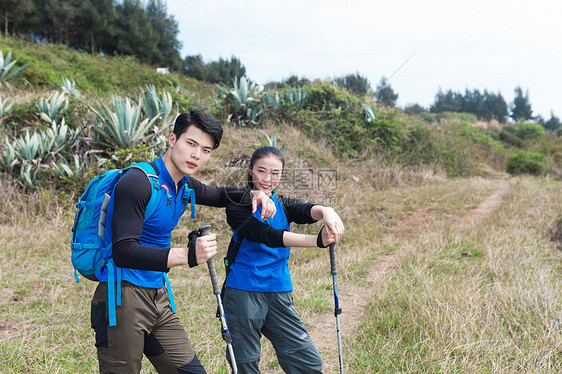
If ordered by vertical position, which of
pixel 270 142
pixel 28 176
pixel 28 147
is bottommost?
pixel 28 176

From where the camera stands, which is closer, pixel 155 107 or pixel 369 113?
pixel 155 107

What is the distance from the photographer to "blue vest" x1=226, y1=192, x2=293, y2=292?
7.03ft

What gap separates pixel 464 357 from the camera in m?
2.92

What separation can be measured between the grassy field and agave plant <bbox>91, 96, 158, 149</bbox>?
1375mm

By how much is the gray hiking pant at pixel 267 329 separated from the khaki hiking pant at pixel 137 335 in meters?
0.26

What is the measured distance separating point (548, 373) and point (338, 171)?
6.48 meters

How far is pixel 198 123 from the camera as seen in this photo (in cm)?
192

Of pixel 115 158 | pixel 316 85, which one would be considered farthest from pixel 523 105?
pixel 115 158

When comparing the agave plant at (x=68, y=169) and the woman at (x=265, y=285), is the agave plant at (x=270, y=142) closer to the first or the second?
the agave plant at (x=68, y=169)

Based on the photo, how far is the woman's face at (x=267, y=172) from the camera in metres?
2.26

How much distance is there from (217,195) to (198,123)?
0.57 meters

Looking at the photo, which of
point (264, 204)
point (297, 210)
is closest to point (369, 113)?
point (297, 210)

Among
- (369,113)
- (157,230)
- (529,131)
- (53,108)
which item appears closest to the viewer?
(157,230)

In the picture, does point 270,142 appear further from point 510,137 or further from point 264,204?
point 510,137
